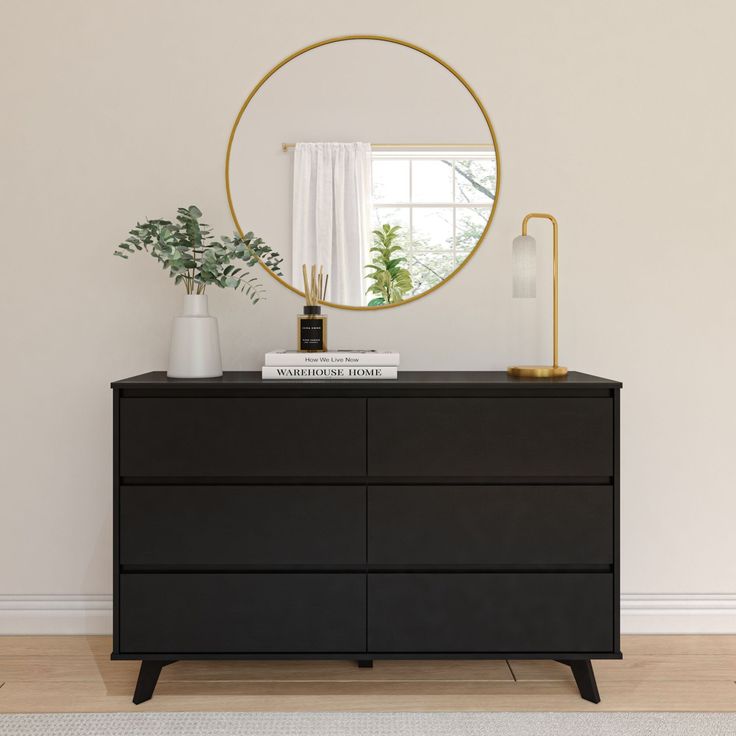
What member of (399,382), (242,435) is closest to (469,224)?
(399,382)

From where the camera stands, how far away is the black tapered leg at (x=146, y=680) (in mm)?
1823

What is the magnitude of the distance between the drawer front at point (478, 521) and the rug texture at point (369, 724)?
16.8 inches

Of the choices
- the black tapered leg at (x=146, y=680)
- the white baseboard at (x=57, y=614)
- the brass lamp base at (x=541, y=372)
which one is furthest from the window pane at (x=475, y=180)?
the white baseboard at (x=57, y=614)

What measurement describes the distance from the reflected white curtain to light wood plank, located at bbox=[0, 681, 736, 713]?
127 cm

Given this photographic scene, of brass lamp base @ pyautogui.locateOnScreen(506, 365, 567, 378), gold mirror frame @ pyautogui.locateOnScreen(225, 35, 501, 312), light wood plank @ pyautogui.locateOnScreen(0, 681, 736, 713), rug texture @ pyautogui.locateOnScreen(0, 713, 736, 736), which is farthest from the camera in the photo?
gold mirror frame @ pyautogui.locateOnScreen(225, 35, 501, 312)

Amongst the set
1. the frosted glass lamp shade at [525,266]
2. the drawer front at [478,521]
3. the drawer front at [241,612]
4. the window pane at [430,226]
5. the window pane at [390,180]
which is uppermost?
the window pane at [390,180]

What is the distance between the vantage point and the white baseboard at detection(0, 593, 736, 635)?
7.33 feet

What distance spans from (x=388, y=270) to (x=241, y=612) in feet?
3.83

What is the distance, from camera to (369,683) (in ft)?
6.31

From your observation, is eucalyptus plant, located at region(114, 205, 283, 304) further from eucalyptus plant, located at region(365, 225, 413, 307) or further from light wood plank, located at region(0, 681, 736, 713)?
light wood plank, located at region(0, 681, 736, 713)

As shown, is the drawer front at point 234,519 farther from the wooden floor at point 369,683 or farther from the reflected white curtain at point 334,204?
the reflected white curtain at point 334,204

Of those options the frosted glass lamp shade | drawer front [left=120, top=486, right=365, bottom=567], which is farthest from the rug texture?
the frosted glass lamp shade

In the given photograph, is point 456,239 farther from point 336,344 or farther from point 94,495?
point 94,495

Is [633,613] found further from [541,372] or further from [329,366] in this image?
[329,366]
